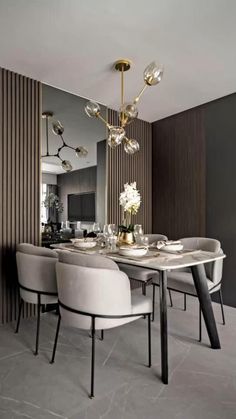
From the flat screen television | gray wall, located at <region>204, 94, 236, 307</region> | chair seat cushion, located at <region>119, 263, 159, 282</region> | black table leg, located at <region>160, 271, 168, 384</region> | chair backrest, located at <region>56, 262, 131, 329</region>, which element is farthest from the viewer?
the flat screen television

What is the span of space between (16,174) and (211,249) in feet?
Result: 6.99

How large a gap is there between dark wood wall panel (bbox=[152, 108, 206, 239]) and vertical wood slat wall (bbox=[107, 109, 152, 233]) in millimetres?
101

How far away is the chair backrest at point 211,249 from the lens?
254 cm

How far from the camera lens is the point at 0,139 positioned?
2.66 m

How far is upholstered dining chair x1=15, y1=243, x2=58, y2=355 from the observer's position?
2.18m

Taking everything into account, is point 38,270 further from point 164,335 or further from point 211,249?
point 211,249

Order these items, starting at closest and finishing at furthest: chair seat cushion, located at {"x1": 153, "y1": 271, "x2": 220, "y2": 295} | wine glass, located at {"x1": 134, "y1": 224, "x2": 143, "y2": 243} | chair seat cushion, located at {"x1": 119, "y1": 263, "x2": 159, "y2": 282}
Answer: chair seat cushion, located at {"x1": 153, "y1": 271, "x2": 220, "y2": 295}
wine glass, located at {"x1": 134, "y1": 224, "x2": 143, "y2": 243}
chair seat cushion, located at {"x1": 119, "y1": 263, "x2": 159, "y2": 282}

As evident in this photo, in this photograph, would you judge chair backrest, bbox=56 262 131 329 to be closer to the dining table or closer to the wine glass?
the dining table

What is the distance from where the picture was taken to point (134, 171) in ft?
13.4

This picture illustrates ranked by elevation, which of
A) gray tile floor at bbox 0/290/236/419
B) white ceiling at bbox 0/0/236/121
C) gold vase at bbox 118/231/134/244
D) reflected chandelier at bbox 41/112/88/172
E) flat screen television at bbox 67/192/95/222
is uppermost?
white ceiling at bbox 0/0/236/121

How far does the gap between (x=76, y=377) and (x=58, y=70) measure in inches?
108

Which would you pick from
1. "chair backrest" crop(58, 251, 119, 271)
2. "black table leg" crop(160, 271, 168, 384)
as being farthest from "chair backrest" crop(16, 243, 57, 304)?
"black table leg" crop(160, 271, 168, 384)

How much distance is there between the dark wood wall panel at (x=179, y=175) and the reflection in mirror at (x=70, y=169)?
3.28ft

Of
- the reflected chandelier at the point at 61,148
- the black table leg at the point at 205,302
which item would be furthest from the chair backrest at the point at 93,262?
the reflected chandelier at the point at 61,148
